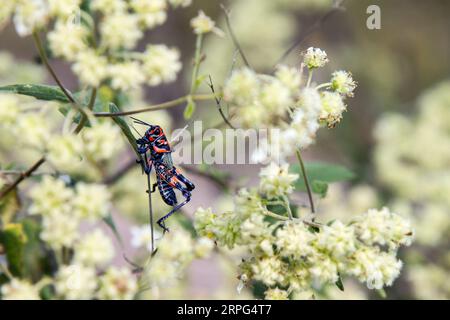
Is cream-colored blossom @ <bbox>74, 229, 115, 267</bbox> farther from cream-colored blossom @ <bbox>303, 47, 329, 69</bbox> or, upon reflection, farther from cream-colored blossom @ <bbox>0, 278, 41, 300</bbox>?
cream-colored blossom @ <bbox>303, 47, 329, 69</bbox>

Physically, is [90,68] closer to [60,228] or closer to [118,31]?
[118,31]

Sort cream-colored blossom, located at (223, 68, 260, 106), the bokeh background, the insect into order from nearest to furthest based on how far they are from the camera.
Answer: cream-colored blossom, located at (223, 68, 260, 106) < the insect < the bokeh background

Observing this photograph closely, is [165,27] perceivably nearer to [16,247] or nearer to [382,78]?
[382,78]

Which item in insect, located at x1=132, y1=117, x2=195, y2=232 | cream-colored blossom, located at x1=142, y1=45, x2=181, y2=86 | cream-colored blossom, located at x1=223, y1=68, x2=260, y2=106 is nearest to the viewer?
cream-colored blossom, located at x1=223, y1=68, x2=260, y2=106

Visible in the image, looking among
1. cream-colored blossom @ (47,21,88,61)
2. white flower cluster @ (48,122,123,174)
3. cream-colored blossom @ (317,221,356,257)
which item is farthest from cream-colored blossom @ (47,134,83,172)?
cream-colored blossom @ (317,221,356,257)

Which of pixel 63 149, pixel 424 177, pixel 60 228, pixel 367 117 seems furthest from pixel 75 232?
pixel 367 117

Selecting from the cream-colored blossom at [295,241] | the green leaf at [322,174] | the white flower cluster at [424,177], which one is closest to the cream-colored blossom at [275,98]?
the cream-colored blossom at [295,241]
